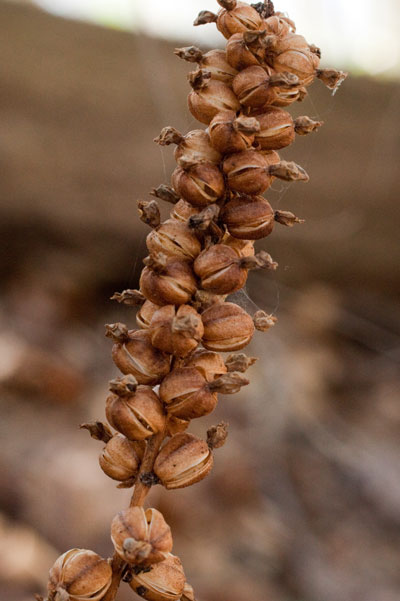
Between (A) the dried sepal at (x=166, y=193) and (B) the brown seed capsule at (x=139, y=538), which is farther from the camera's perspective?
(A) the dried sepal at (x=166, y=193)

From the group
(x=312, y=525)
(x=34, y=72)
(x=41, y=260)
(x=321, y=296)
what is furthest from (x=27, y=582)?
(x=321, y=296)

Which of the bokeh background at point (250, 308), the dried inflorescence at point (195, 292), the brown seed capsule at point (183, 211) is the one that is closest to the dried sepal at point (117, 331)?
the dried inflorescence at point (195, 292)

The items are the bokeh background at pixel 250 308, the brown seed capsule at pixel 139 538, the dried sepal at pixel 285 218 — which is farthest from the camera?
the bokeh background at pixel 250 308

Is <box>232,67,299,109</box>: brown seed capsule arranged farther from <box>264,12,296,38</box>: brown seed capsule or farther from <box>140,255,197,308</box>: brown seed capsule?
<box>140,255,197,308</box>: brown seed capsule

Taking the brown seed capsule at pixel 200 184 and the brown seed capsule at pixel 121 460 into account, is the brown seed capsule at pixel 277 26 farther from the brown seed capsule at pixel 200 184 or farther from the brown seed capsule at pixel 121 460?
the brown seed capsule at pixel 121 460

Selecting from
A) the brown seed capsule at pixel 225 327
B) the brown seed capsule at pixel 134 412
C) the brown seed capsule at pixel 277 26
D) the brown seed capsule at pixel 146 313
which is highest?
the brown seed capsule at pixel 277 26

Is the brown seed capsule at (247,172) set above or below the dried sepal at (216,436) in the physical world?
above

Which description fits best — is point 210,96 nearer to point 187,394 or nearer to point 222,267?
point 222,267

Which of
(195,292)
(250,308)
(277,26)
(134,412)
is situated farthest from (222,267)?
(250,308)

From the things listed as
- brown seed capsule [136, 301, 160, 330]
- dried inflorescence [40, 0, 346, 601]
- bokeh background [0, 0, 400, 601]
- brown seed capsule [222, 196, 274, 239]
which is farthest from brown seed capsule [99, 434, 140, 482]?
bokeh background [0, 0, 400, 601]
